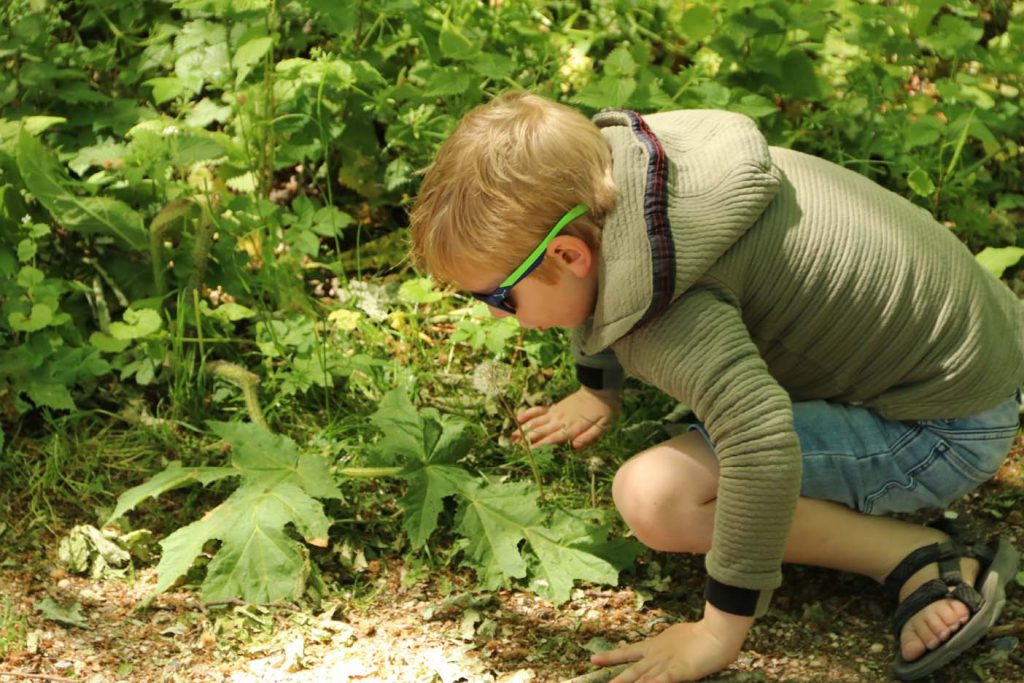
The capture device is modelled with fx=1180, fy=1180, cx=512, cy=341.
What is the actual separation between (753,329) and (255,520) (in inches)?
38.3

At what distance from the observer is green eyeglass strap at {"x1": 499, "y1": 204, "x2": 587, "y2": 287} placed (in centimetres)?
187

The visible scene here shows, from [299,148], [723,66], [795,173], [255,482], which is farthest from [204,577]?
[723,66]

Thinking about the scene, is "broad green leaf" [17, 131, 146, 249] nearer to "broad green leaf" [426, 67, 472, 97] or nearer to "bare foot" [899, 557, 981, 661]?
"broad green leaf" [426, 67, 472, 97]

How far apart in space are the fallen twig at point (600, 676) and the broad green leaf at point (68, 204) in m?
1.40

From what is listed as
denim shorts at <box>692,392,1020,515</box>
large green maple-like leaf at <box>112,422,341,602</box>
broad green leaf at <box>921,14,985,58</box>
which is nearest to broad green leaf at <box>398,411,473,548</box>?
large green maple-like leaf at <box>112,422,341,602</box>

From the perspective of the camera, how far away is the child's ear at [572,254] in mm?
1883

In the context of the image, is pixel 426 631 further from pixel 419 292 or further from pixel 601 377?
pixel 419 292

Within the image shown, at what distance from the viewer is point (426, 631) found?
2.23 m

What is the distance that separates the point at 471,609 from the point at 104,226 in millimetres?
1207

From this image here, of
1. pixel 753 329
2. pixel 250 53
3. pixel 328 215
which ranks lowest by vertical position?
pixel 328 215

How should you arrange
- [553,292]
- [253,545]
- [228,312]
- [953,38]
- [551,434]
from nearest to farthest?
[553,292] < [253,545] < [551,434] < [228,312] < [953,38]

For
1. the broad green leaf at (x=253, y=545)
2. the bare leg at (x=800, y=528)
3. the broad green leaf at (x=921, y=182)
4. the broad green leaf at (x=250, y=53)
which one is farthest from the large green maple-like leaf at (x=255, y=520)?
the broad green leaf at (x=921, y=182)

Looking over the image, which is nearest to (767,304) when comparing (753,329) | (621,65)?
(753,329)

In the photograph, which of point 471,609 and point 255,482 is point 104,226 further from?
point 471,609
